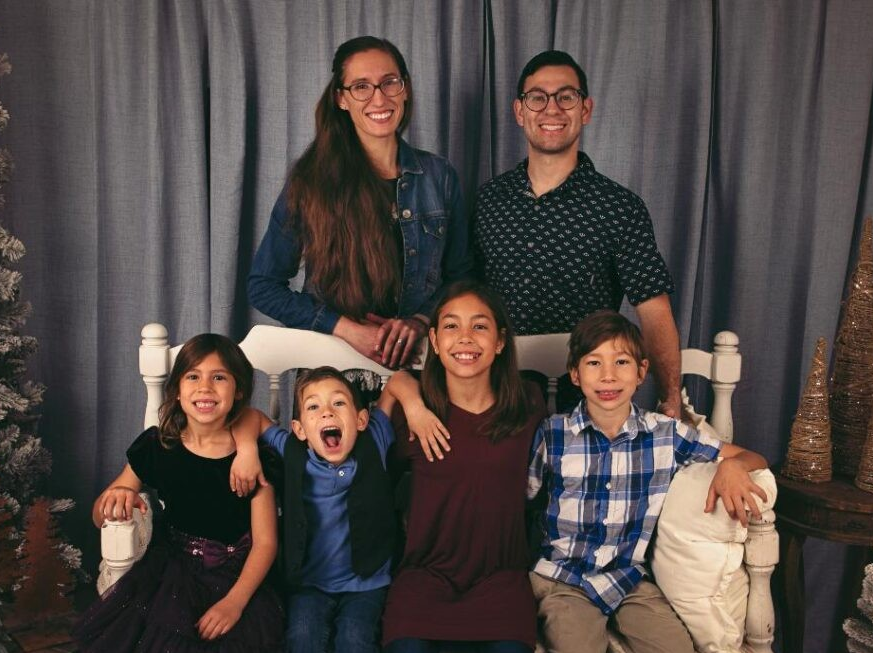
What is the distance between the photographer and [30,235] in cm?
266

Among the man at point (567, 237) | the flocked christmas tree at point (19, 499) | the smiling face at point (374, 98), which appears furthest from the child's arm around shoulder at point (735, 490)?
the flocked christmas tree at point (19, 499)

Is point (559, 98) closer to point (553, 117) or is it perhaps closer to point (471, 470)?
point (553, 117)

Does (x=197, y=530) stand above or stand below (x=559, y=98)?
below

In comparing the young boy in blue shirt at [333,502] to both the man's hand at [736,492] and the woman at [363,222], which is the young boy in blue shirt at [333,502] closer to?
the woman at [363,222]

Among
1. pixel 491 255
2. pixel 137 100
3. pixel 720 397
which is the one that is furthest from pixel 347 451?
pixel 137 100

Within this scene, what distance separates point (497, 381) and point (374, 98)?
74cm

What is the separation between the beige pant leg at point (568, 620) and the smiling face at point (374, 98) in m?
1.12

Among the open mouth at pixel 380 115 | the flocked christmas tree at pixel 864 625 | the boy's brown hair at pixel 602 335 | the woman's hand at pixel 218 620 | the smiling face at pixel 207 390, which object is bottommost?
the flocked christmas tree at pixel 864 625

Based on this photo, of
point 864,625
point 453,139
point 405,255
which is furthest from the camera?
point 453,139

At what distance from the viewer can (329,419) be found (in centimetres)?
179

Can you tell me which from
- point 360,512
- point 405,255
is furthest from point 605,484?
point 405,255

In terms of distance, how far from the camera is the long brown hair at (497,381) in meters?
1.87

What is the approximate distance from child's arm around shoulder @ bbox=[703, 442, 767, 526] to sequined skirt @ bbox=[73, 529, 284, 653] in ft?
2.94

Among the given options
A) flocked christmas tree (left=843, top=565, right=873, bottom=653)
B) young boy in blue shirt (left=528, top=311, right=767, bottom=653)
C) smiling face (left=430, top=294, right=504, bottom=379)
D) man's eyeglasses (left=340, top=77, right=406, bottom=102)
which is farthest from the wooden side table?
man's eyeglasses (left=340, top=77, right=406, bottom=102)
